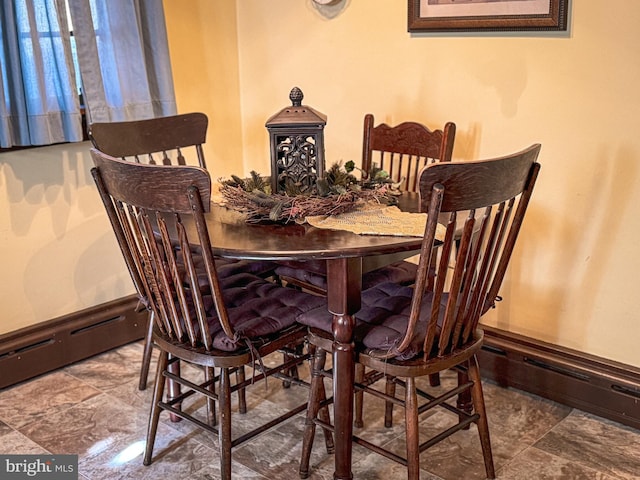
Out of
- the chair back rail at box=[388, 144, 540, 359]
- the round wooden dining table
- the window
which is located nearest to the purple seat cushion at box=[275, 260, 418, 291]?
Result: the round wooden dining table

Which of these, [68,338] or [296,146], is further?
[68,338]

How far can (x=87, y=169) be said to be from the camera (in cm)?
306

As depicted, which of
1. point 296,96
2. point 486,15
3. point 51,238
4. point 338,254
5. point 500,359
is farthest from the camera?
point 51,238

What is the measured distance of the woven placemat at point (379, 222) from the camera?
2.01 metres

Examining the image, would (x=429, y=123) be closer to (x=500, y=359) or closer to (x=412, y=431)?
(x=500, y=359)

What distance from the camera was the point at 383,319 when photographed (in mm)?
2131

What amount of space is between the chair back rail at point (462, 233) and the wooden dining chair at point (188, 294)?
1.23 ft

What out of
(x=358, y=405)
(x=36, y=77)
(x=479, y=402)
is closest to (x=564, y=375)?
(x=479, y=402)

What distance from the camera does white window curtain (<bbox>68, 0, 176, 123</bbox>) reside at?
2869mm

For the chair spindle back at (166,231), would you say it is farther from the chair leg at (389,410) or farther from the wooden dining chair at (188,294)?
the chair leg at (389,410)

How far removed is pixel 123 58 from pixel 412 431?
190 centimetres

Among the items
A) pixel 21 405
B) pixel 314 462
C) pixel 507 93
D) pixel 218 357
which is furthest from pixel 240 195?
pixel 21 405

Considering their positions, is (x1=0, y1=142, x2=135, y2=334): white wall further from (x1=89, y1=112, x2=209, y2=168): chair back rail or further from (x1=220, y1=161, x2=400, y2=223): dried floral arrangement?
(x1=220, y1=161, x2=400, y2=223): dried floral arrangement

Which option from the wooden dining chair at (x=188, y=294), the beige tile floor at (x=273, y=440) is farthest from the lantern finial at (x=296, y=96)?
the beige tile floor at (x=273, y=440)
